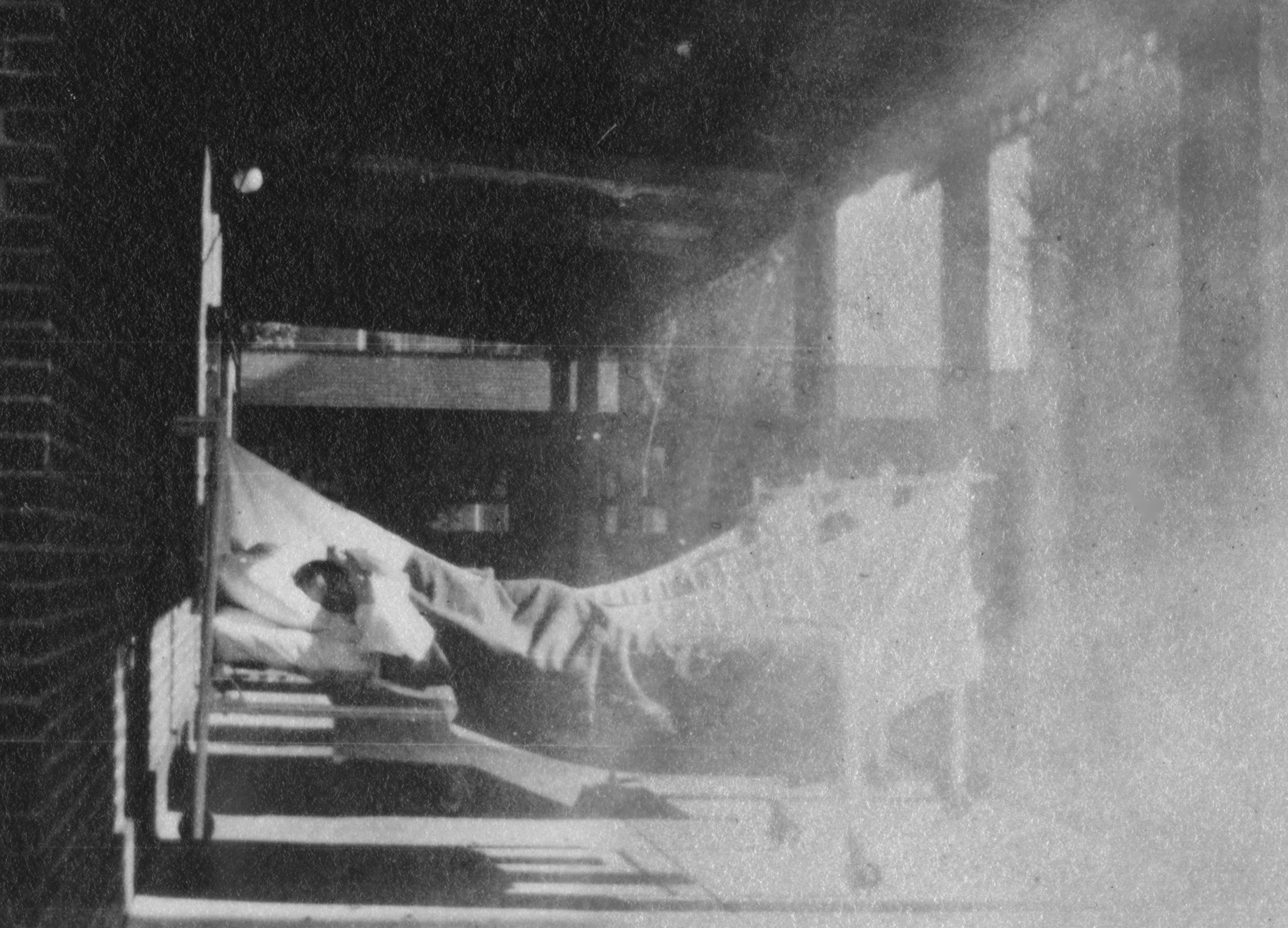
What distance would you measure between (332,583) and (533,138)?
7.18ft

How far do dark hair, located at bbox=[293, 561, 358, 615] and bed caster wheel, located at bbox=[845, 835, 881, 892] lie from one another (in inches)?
74.5

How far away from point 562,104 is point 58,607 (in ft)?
9.55

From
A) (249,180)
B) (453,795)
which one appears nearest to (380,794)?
Answer: (453,795)

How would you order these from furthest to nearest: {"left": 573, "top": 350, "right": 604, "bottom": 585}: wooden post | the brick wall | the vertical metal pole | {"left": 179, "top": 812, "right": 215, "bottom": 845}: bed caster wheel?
1. {"left": 573, "top": 350, "right": 604, "bottom": 585}: wooden post
2. {"left": 179, "top": 812, "right": 215, "bottom": 845}: bed caster wheel
3. the vertical metal pole
4. the brick wall

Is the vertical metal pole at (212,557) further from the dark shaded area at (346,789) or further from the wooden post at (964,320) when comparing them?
the wooden post at (964,320)

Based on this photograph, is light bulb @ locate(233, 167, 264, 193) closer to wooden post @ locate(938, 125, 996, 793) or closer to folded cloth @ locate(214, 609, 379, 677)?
folded cloth @ locate(214, 609, 379, 677)

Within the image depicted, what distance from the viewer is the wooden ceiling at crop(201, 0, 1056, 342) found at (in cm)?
389

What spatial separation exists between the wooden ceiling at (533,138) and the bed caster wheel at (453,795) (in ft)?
6.52

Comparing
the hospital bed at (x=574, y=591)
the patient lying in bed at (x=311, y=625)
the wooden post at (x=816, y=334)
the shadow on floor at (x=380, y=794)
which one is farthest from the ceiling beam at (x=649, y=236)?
the shadow on floor at (x=380, y=794)

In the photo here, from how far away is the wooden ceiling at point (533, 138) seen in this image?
12.8 ft

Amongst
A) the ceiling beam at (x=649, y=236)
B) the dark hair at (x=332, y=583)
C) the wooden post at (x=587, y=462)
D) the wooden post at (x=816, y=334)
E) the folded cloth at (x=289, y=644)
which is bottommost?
the folded cloth at (x=289, y=644)

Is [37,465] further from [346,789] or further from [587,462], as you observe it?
[346,789]

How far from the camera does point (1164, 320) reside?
15.6ft

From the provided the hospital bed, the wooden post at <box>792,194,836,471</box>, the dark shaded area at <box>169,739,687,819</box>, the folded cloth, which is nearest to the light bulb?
the hospital bed
